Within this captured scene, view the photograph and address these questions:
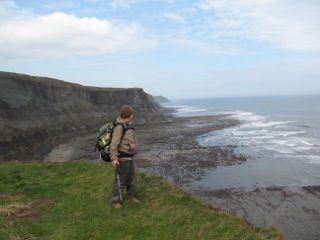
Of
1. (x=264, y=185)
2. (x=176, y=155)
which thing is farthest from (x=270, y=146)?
(x=264, y=185)

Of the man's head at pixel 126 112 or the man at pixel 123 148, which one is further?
the man's head at pixel 126 112

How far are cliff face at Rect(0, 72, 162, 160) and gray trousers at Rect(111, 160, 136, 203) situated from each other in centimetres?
3483

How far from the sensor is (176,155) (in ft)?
142

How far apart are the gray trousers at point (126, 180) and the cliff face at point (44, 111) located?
34829 mm

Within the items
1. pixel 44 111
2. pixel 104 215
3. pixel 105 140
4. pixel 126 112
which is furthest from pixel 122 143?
pixel 44 111

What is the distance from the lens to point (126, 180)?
10.4 meters

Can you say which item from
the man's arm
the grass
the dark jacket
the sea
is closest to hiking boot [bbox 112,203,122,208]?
the grass

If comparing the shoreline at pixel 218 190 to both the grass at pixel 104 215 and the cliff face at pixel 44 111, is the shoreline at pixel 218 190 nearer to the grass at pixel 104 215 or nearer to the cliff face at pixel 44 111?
the grass at pixel 104 215

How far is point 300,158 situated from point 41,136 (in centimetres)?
3327

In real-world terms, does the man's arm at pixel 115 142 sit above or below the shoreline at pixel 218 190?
above

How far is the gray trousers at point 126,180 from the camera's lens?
1009 cm

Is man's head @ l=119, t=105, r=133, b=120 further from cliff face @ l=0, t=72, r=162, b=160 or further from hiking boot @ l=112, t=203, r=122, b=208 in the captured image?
cliff face @ l=0, t=72, r=162, b=160

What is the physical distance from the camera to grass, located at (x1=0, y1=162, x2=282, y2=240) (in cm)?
856

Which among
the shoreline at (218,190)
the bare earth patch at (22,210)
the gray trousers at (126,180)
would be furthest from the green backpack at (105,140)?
the shoreline at (218,190)
